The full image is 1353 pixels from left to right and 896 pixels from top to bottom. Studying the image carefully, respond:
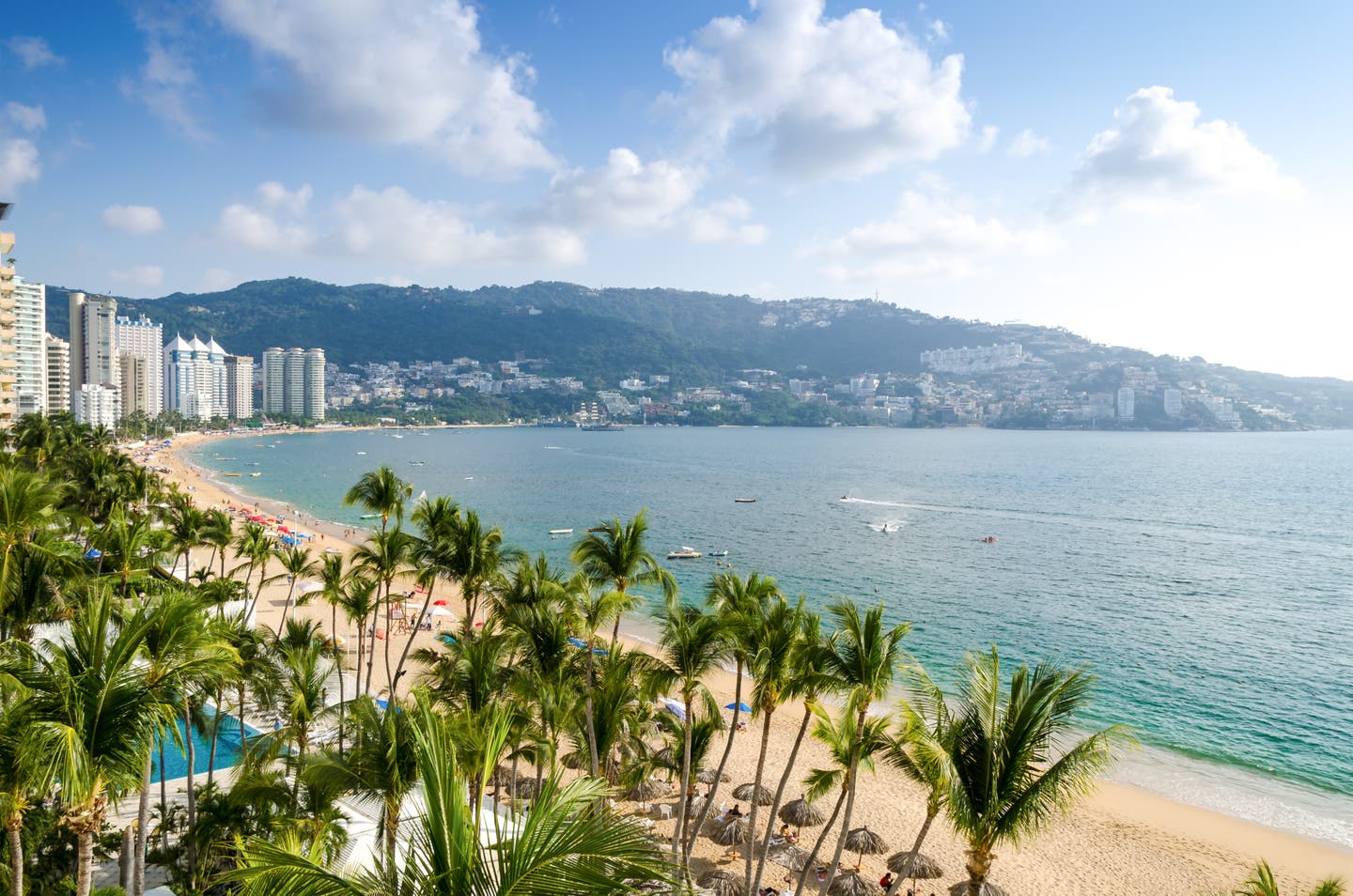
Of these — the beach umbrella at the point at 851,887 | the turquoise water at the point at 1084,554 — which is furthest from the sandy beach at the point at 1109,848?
the turquoise water at the point at 1084,554

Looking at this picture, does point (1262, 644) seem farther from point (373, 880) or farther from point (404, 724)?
point (373, 880)

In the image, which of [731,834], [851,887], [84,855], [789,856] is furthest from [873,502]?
[84,855]

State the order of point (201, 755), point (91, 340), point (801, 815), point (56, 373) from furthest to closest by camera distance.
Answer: point (91, 340), point (56, 373), point (201, 755), point (801, 815)

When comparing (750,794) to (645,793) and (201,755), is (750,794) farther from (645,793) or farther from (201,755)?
(201,755)

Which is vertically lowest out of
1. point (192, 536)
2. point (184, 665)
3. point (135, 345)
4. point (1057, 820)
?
point (1057, 820)

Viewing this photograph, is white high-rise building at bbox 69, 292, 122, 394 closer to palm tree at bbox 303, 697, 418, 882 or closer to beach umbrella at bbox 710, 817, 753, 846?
beach umbrella at bbox 710, 817, 753, 846

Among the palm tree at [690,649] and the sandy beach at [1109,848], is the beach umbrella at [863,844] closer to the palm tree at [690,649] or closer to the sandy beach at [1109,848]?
the sandy beach at [1109,848]

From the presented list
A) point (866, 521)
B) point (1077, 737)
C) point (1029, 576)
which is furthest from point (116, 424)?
point (1077, 737)
